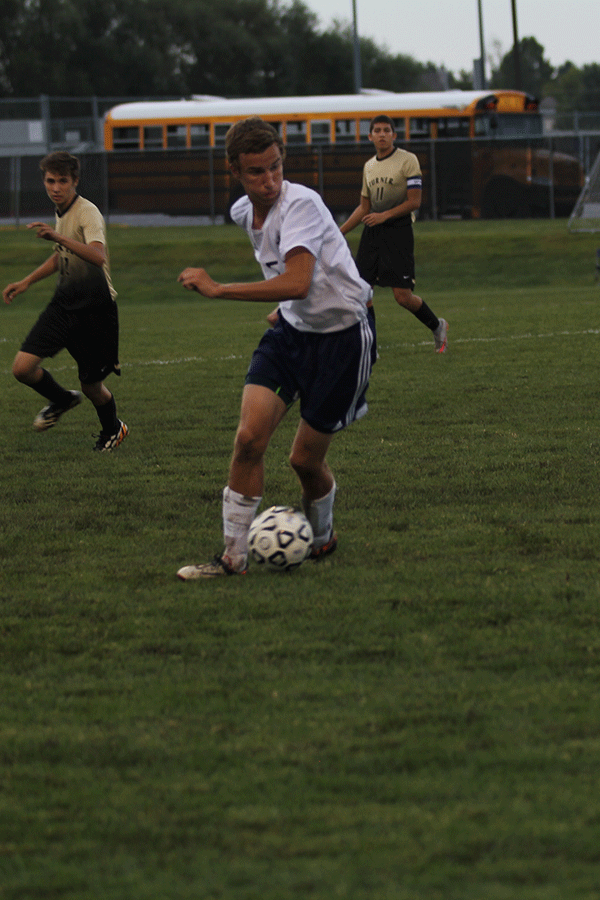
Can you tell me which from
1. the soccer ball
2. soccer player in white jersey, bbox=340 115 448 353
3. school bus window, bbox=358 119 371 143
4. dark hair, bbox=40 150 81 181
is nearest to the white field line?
soccer player in white jersey, bbox=340 115 448 353

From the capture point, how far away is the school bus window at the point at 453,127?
30359mm

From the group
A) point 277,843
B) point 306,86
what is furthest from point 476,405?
point 306,86

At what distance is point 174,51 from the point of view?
7225 centimetres

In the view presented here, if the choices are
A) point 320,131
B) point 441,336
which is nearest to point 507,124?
point 320,131

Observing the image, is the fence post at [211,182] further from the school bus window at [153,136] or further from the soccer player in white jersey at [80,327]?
the soccer player in white jersey at [80,327]

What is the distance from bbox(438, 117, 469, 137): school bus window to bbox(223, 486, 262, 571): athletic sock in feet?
88.6

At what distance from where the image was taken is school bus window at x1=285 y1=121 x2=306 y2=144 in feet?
102

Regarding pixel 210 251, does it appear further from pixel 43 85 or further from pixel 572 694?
pixel 43 85

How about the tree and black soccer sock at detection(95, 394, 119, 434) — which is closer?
black soccer sock at detection(95, 394, 119, 434)

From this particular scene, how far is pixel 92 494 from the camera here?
679cm

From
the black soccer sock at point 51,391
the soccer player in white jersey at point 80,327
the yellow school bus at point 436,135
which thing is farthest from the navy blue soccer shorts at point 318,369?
the yellow school bus at point 436,135

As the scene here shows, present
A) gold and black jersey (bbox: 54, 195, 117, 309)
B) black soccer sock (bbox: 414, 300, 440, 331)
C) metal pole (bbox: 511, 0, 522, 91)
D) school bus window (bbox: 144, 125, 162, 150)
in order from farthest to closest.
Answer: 1. metal pole (bbox: 511, 0, 522, 91)
2. school bus window (bbox: 144, 125, 162, 150)
3. black soccer sock (bbox: 414, 300, 440, 331)
4. gold and black jersey (bbox: 54, 195, 117, 309)

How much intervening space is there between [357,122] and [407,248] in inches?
783

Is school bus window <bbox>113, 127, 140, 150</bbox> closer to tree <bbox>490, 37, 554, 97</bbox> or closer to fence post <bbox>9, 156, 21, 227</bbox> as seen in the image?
fence post <bbox>9, 156, 21, 227</bbox>
